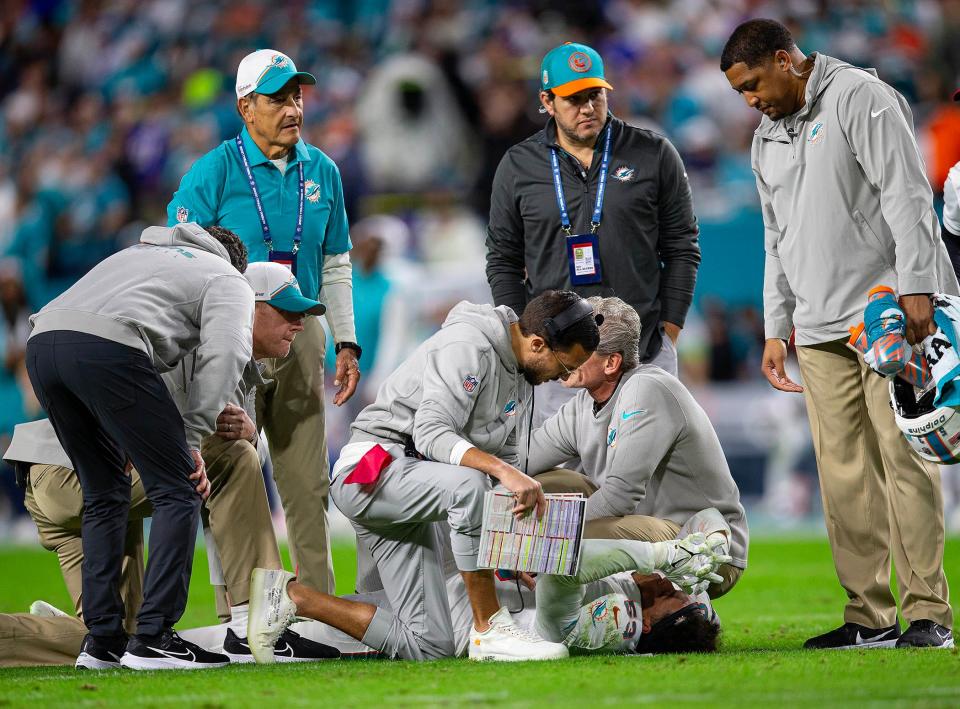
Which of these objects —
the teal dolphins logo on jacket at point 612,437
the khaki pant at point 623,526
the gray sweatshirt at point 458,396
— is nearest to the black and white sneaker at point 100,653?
the gray sweatshirt at point 458,396

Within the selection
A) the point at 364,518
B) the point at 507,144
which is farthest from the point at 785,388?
the point at 507,144

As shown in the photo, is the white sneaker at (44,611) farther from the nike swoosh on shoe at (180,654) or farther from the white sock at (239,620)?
the nike swoosh on shoe at (180,654)

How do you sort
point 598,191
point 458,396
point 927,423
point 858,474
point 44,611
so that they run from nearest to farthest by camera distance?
1. point 927,423
2. point 458,396
3. point 858,474
4. point 44,611
5. point 598,191

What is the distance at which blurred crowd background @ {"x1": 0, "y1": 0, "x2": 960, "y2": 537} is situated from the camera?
11133mm

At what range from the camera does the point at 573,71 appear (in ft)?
18.6

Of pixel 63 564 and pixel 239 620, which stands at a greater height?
pixel 63 564

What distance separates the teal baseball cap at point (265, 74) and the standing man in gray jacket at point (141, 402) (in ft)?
4.21

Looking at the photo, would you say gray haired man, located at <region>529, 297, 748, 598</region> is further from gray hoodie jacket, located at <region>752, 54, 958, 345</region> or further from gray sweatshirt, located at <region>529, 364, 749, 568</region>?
gray hoodie jacket, located at <region>752, 54, 958, 345</region>

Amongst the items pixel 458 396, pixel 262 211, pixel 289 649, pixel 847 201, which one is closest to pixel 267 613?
pixel 289 649

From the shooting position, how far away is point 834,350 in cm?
495

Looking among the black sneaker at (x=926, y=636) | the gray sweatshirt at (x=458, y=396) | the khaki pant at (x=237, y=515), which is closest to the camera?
the black sneaker at (x=926, y=636)

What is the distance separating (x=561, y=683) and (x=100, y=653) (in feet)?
5.46

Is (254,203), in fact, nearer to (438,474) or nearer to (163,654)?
(438,474)

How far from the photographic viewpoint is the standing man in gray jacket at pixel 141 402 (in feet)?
14.2
